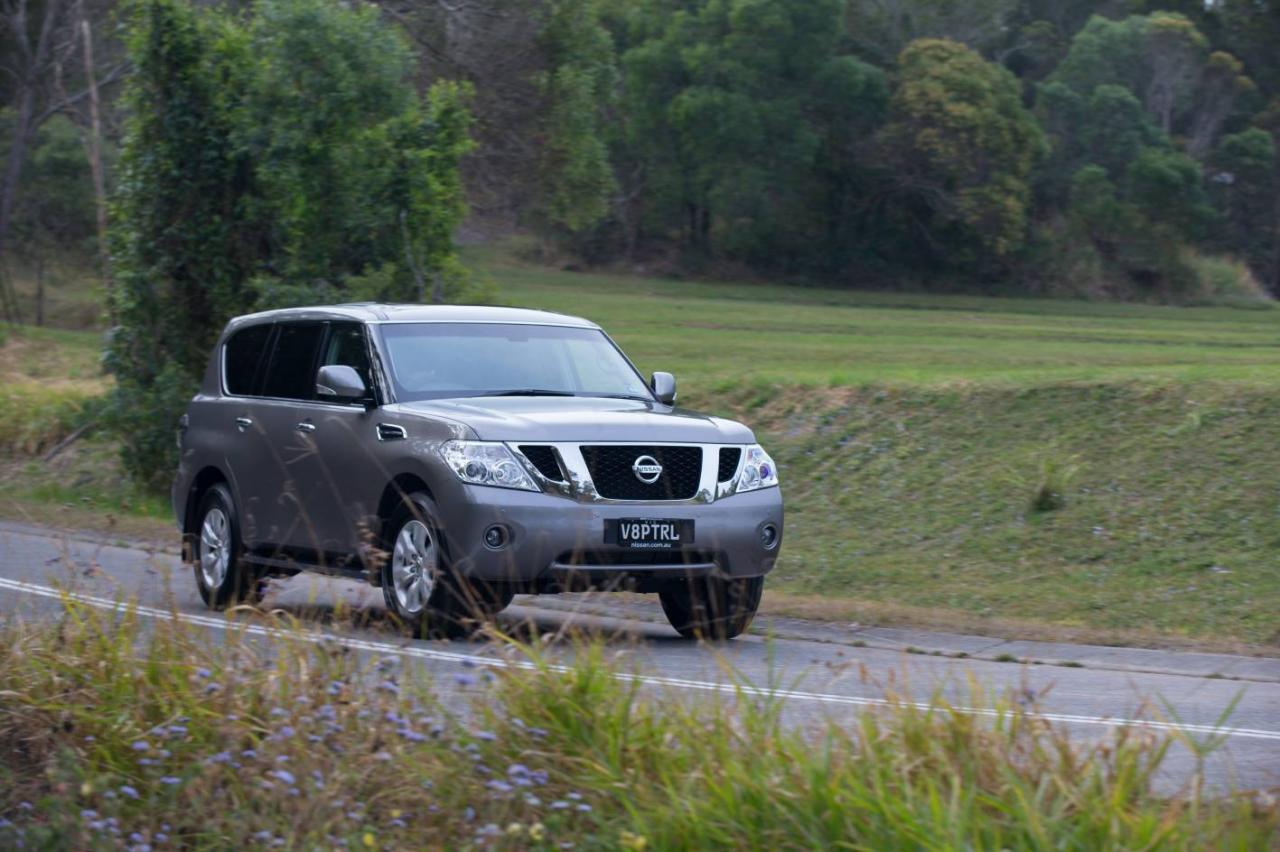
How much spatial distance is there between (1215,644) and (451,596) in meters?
4.83

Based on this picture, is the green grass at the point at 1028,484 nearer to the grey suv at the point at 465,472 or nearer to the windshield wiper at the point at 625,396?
the windshield wiper at the point at 625,396

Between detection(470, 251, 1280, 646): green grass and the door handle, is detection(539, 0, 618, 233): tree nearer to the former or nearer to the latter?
detection(470, 251, 1280, 646): green grass

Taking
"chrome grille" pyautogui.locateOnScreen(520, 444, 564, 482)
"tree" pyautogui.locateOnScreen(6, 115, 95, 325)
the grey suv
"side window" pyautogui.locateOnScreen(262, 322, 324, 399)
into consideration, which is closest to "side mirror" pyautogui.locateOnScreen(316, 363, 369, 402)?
the grey suv

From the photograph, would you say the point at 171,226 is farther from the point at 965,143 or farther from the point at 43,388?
the point at 965,143

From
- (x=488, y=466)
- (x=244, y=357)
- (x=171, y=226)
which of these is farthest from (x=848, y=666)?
(x=171, y=226)

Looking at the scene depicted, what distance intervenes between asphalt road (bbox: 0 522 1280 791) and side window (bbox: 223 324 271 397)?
142 centimetres

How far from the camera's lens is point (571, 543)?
32.8 ft

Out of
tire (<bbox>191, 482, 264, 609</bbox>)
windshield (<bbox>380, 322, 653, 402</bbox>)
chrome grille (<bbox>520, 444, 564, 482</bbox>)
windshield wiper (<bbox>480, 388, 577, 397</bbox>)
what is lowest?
tire (<bbox>191, 482, 264, 609</bbox>)

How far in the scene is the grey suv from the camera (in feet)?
32.8

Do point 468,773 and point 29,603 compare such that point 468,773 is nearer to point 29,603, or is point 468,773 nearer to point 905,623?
point 29,603

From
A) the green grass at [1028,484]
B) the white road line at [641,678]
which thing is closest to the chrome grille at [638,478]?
the white road line at [641,678]

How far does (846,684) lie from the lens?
30.3 ft

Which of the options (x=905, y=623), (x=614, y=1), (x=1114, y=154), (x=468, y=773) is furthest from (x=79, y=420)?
(x=1114, y=154)

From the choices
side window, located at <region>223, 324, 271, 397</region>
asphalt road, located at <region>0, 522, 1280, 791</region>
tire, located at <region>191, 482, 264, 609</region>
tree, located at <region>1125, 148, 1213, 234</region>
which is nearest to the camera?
asphalt road, located at <region>0, 522, 1280, 791</region>
